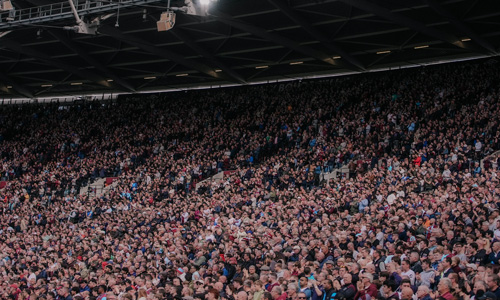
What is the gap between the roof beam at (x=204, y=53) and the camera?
35.9 m

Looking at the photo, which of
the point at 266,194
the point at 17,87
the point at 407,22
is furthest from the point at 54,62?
the point at 407,22

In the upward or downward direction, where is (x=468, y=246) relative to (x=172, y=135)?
downward

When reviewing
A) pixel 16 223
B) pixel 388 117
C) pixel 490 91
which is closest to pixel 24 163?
pixel 16 223

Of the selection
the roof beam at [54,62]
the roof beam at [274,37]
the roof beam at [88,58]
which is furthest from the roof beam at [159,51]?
the roof beam at [54,62]

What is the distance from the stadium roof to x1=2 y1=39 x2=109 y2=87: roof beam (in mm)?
74

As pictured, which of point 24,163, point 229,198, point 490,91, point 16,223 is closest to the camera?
point 229,198

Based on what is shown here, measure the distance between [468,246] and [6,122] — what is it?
4566 cm

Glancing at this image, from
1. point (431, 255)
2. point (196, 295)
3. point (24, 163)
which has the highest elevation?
point (24, 163)

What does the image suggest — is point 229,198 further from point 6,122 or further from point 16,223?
point 6,122

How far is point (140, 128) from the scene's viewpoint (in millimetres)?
42312

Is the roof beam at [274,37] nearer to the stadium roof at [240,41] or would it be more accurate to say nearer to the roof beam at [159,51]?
the stadium roof at [240,41]

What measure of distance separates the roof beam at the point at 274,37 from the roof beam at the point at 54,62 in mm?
14599

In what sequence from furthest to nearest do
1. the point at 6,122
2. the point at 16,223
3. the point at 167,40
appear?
the point at 6,122 → the point at 167,40 → the point at 16,223

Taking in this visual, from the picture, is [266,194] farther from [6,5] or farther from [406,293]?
[406,293]
